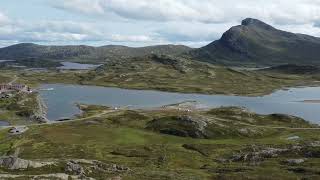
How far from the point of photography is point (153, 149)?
148875 millimetres

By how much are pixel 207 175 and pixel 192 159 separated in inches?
1163

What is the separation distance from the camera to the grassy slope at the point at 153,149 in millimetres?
106688

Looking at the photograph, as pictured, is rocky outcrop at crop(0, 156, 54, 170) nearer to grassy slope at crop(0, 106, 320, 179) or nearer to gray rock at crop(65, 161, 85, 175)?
grassy slope at crop(0, 106, 320, 179)

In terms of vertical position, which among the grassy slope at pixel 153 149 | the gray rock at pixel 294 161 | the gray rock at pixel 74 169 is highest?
the gray rock at pixel 74 169

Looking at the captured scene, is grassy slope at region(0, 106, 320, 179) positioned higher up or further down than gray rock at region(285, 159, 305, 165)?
further down

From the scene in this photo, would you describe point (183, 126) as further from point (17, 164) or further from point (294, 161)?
point (17, 164)

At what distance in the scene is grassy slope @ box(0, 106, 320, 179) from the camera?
350 feet

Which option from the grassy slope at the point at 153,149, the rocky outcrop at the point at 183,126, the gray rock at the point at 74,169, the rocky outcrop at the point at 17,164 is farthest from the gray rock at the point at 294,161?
the rocky outcrop at the point at 17,164

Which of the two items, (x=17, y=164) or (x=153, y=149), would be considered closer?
(x=17, y=164)

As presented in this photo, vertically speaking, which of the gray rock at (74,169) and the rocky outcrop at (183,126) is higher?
the gray rock at (74,169)

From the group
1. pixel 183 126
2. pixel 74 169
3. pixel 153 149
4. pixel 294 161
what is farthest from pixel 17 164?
pixel 183 126

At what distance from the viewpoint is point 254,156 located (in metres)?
133

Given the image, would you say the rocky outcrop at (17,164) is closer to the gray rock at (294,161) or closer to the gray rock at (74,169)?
the gray rock at (74,169)

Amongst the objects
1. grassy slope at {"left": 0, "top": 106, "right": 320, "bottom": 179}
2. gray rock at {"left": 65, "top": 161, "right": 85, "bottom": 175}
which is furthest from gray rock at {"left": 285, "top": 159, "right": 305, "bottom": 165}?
gray rock at {"left": 65, "top": 161, "right": 85, "bottom": 175}
